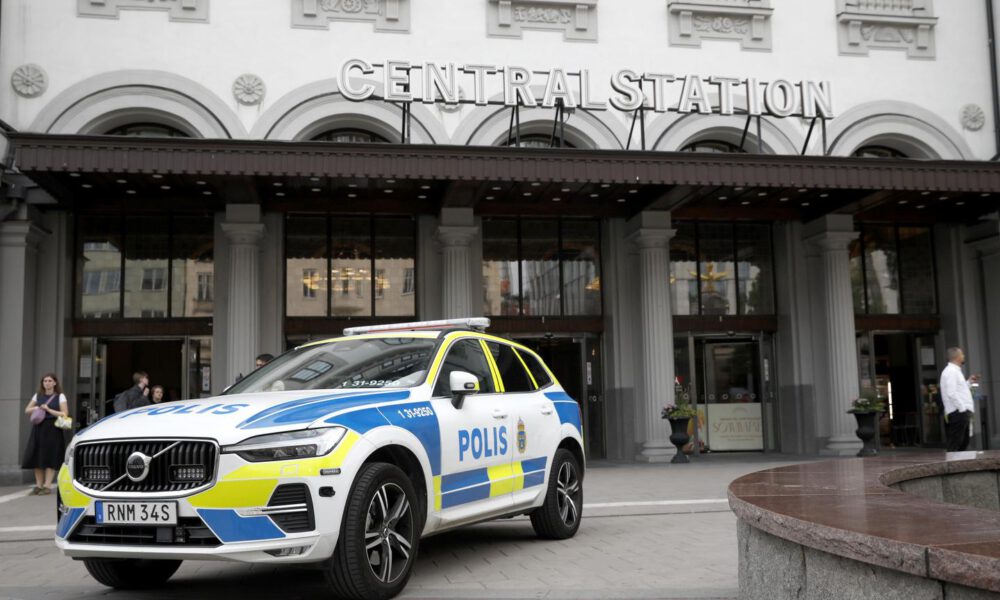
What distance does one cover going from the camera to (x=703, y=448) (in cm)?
1980

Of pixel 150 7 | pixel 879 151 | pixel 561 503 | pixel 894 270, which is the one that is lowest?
pixel 561 503

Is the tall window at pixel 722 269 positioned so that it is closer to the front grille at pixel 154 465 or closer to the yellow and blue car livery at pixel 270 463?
the yellow and blue car livery at pixel 270 463

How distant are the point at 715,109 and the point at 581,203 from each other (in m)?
3.12

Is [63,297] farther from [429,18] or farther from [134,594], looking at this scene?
[134,594]

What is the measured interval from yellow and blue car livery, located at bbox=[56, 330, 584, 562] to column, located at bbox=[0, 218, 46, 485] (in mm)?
11095

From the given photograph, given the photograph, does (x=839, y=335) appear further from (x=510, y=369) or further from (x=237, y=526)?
(x=237, y=526)

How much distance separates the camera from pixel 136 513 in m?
5.43

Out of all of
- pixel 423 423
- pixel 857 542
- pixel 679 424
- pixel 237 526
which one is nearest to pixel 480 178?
pixel 679 424

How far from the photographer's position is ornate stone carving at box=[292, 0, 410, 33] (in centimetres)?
1805

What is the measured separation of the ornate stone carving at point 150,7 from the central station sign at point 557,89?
3.66 meters

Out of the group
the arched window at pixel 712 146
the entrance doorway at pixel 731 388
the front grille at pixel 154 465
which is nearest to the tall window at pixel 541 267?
the entrance doorway at pixel 731 388

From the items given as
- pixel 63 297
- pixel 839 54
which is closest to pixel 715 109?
pixel 839 54

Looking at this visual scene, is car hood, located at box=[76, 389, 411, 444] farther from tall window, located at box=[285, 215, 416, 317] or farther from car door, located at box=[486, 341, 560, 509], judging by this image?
tall window, located at box=[285, 215, 416, 317]

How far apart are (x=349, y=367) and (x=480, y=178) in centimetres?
880
